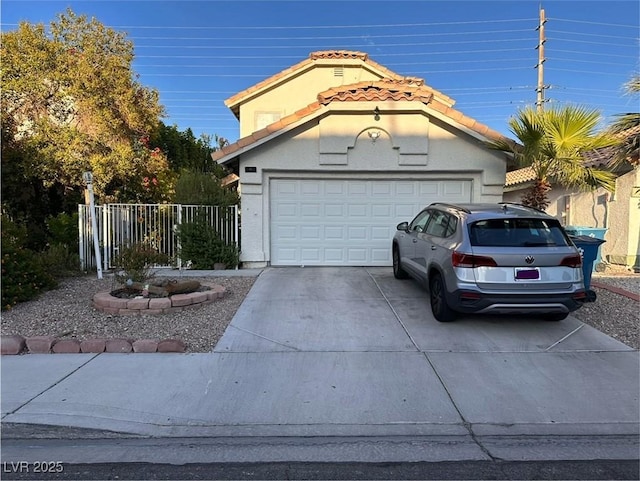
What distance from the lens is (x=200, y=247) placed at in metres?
10.8

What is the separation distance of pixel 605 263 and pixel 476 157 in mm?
4896

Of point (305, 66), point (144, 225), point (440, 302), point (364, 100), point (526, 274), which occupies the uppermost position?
point (305, 66)

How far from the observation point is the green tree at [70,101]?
1330cm

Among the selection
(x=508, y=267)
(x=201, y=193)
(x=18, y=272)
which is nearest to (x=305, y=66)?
(x=201, y=193)

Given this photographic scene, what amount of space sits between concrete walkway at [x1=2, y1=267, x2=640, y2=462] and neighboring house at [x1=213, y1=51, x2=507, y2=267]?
480 centimetres

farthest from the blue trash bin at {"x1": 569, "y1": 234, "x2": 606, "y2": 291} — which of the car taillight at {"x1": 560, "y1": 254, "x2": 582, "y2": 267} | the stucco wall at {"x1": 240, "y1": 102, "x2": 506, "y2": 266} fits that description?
the stucco wall at {"x1": 240, "y1": 102, "x2": 506, "y2": 266}

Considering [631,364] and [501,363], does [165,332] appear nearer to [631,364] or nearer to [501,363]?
[501,363]

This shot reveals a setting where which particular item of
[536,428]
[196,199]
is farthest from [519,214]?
[196,199]

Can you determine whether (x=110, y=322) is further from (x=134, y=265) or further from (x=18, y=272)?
(x=18, y=272)

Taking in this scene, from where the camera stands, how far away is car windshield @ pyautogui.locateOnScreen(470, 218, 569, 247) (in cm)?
593

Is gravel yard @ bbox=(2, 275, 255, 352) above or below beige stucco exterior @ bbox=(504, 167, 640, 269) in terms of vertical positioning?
below

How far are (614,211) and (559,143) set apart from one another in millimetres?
4744

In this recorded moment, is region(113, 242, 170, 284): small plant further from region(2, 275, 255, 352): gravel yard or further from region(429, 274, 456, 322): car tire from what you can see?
region(429, 274, 456, 322): car tire

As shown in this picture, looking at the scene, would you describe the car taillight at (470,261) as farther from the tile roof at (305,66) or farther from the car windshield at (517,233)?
the tile roof at (305,66)
